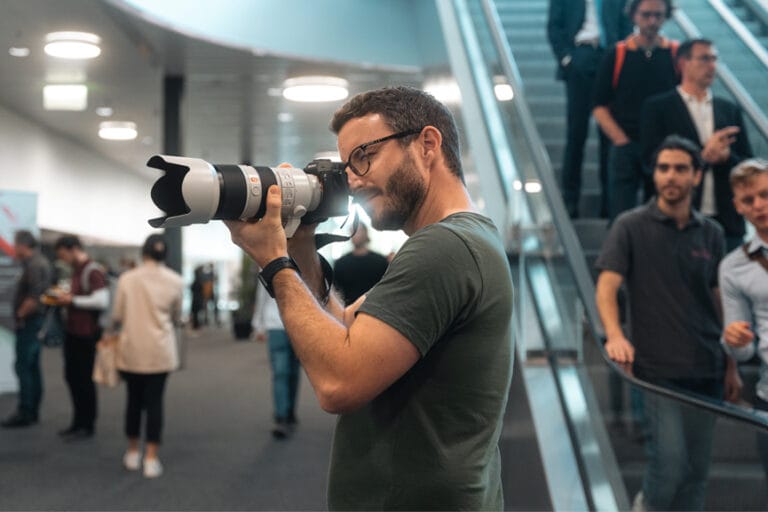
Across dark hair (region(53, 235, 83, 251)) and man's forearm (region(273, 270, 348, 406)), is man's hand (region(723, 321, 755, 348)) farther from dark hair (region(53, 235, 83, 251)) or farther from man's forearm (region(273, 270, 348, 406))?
dark hair (region(53, 235, 83, 251))

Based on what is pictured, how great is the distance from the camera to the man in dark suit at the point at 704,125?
16.8 feet

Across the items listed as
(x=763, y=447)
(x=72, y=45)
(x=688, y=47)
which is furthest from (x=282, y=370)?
(x=72, y=45)

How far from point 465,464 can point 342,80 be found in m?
12.1

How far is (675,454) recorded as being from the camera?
11.7ft

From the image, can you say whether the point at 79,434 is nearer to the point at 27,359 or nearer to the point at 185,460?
the point at 27,359

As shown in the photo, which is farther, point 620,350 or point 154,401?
point 154,401

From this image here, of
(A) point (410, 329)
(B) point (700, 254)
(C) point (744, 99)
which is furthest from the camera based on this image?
(C) point (744, 99)

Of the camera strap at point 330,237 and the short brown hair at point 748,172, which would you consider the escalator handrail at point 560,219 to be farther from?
the camera strap at point 330,237

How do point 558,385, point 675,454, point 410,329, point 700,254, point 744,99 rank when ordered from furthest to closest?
point 744,99, point 558,385, point 700,254, point 675,454, point 410,329

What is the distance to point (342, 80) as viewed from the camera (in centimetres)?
1335

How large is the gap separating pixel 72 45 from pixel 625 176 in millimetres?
6882

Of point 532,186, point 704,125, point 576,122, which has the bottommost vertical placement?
point 532,186

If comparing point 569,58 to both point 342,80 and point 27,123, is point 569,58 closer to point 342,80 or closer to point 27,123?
point 342,80

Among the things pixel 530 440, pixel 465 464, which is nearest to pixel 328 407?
pixel 465 464
